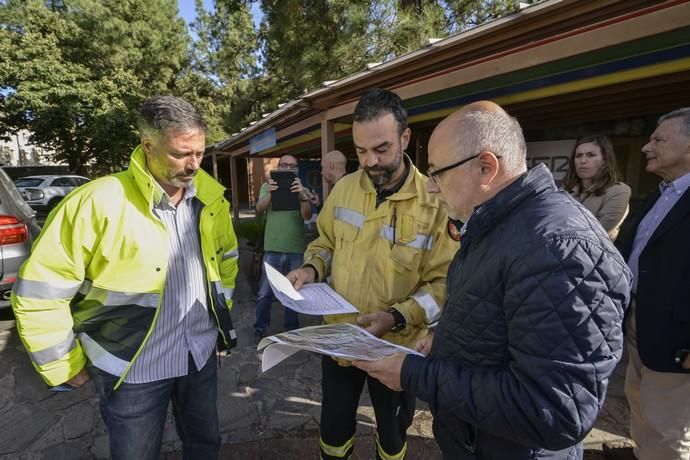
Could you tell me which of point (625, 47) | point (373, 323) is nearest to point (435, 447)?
point (373, 323)

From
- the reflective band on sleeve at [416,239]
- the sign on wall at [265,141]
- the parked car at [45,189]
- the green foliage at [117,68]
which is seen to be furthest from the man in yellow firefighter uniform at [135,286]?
the parked car at [45,189]

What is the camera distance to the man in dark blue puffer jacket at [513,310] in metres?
0.78

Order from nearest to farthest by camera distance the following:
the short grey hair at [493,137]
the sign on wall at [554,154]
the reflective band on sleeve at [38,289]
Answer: the short grey hair at [493,137] < the reflective band on sleeve at [38,289] < the sign on wall at [554,154]

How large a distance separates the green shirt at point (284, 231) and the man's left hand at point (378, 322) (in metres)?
2.41

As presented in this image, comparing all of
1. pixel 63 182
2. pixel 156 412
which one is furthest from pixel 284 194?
pixel 63 182

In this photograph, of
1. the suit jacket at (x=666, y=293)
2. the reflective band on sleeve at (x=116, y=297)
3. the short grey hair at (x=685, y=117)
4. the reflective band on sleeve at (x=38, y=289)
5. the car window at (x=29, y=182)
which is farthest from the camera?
the car window at (x=29, y=182)

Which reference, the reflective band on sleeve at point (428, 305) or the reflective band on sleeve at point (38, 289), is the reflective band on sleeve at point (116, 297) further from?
the reflective band on sleeve at point (428, 305)

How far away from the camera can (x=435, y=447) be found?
7.66ft

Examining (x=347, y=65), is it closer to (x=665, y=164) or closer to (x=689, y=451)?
(x=665, y=164)

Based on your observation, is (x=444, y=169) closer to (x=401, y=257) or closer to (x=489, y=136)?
(x=489, y=136)

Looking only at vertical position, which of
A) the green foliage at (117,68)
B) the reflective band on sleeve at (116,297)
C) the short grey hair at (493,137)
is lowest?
the reflective band on sleeve at (116,297)

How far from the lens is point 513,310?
84 cm

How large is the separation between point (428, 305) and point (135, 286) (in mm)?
1163

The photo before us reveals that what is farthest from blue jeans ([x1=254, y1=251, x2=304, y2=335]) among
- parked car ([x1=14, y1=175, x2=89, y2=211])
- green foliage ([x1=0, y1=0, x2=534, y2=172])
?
parked car ([x1=14, y1=175, x2=89, y2=211])
